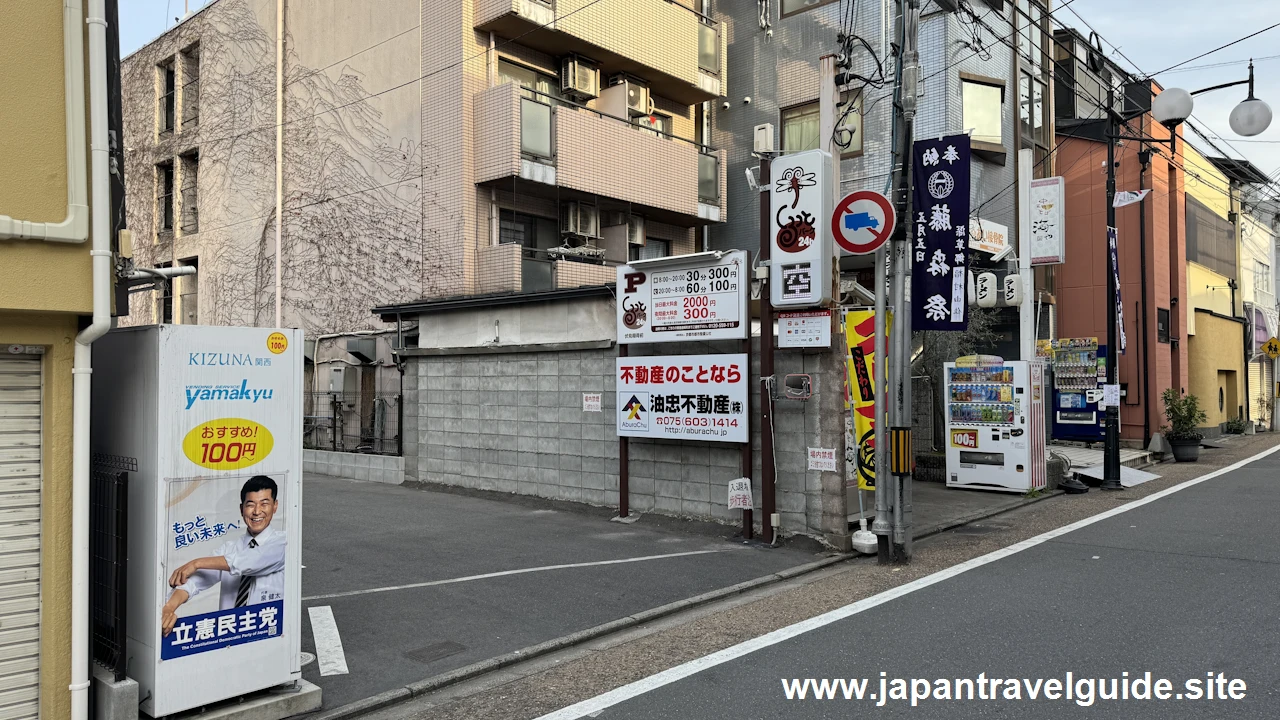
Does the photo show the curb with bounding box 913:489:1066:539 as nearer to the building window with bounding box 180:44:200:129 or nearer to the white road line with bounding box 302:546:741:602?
the white road line with bounding box 302:546:741:602

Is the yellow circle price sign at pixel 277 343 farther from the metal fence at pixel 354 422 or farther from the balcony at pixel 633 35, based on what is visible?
the balcony at pixel 633 35

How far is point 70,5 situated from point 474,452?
33.9ft

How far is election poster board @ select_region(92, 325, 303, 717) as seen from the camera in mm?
4762

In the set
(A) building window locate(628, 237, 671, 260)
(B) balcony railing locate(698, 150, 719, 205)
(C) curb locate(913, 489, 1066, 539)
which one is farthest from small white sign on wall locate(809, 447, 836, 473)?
(B) balcony railing locate(698, 150, 719, 205)

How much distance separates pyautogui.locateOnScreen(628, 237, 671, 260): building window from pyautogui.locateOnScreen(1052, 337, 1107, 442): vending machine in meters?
11.3

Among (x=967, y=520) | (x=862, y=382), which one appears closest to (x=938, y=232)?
(x=862, y=382)

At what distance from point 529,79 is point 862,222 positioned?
10.6 metres

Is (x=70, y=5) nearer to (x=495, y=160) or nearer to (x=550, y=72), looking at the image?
(x=495, y=160)

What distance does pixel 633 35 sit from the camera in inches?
721

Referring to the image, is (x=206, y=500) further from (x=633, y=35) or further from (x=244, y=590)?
(x=633, y=35)

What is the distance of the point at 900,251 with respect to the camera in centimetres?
967

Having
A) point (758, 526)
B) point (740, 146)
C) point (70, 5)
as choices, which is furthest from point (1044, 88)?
point (70, 5)

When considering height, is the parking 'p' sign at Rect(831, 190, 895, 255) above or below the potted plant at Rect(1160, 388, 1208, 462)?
above

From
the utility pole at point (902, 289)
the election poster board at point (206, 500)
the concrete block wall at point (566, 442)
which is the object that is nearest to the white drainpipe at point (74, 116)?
the election poster board at point (206, 500)
